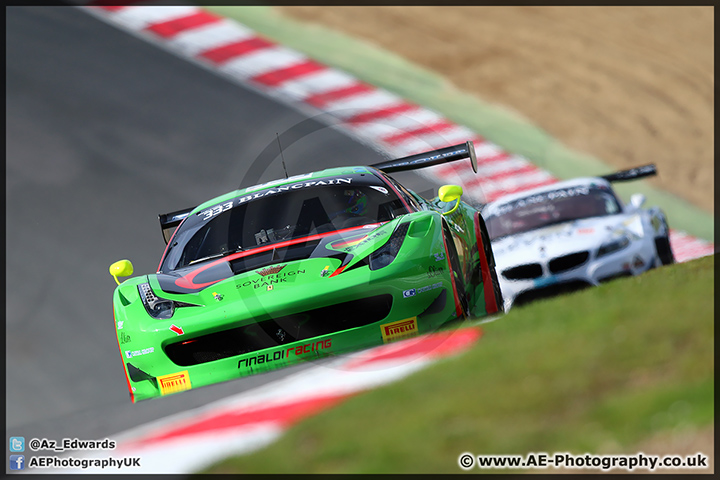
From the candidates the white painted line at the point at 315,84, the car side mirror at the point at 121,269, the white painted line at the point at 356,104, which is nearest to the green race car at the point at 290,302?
the car side mirror at the point at 121,269

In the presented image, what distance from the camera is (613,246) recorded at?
8523 mm

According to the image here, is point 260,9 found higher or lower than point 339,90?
higher

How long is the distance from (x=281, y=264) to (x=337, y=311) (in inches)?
18.1

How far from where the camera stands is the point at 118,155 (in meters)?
12.1

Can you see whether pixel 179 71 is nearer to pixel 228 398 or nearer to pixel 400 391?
pixel 228 398

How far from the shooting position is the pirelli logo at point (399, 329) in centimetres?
516

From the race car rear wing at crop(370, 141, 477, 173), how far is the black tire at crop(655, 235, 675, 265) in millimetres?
2626

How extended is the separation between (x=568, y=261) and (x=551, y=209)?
3.70 feet

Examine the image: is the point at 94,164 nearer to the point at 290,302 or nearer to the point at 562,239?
the point at 562,239

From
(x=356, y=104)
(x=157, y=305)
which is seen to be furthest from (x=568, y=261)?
(x=356, y=104)

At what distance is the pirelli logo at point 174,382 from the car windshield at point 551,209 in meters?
4.77

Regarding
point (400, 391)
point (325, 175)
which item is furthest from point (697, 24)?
point (400, 391)

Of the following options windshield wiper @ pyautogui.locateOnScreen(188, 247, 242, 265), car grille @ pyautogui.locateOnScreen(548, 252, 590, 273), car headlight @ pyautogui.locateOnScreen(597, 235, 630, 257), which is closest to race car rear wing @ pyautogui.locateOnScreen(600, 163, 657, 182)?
car headlight @ pyautogui.locateOnScreen(597, 235, 630, 257)

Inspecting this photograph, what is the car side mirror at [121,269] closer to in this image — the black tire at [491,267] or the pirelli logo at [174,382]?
the pirelli logo at [174,382]
